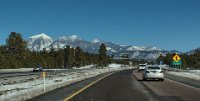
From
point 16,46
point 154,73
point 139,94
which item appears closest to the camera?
point 139,94

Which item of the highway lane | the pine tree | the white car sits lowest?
the highway lane

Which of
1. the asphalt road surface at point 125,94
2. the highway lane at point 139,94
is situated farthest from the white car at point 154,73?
the asphalt road surface at point 125,94

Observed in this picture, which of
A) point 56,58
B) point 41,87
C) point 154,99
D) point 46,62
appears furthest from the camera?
point 56,58

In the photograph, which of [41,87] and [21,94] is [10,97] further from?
[41,87]

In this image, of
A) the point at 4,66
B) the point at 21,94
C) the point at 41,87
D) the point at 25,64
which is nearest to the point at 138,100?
the point at 21,94

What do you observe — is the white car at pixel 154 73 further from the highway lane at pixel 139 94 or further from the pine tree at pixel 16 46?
the pine tree at pixel 16 46

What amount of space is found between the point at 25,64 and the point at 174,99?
139m

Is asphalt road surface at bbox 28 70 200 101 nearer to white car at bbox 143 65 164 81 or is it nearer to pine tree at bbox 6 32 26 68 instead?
white car at bbox 143 65 164 81

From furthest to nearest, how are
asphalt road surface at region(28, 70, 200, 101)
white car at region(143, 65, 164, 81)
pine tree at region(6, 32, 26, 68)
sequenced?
pine tree at region(6, 32, 26, 68) < white car at region(143, 65, 164, 81) < asphalt road surface at region(28, 70, 200, 101)

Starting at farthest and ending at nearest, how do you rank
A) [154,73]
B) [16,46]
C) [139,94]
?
[16,46]
[154,73]
[139,94]

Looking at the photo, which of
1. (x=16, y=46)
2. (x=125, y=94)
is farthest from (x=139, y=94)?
(x=16, y=46)

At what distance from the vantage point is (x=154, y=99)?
20.0m

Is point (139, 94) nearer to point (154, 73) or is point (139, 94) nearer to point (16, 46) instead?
point (154, 73)

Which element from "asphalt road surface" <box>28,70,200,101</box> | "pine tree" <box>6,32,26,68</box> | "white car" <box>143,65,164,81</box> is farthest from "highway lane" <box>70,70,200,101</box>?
"pine tree" <box>6,32,26,68</box>
